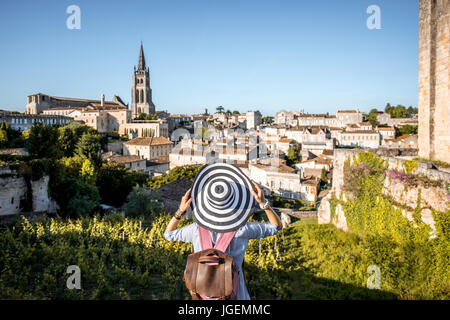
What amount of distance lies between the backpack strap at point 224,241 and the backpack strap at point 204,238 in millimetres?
82

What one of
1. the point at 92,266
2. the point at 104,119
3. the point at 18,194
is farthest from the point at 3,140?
the point at 104,119

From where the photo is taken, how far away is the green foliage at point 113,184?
2667cm

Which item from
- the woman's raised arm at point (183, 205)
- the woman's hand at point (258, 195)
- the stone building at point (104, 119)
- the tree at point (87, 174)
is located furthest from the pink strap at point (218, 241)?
the stone building at point (104, 119)

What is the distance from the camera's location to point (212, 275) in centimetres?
276

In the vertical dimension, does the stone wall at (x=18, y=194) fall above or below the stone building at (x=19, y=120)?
below

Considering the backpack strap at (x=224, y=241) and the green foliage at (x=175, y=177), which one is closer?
the backpack strap at (x=224, y=241)

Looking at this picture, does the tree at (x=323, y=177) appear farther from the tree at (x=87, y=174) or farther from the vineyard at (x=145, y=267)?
the vineyard at (x=145, y=267)

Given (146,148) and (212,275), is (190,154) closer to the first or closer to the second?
(146,148)

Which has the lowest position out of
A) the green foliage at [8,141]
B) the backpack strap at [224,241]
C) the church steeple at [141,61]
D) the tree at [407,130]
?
the backpack strap at [224,241]

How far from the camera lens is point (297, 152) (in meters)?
53.7

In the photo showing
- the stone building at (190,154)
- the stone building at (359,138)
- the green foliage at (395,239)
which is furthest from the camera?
the stone building at (359,138)

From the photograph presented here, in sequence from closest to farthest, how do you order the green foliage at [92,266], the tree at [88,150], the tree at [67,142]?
the green foliage at [92,266] → the tree at [88,150] → the tree at [67,142]

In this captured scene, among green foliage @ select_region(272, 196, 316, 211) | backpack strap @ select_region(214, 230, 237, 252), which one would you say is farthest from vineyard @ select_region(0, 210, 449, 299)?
green foliage @ select_region(272, 196, 316, 211)

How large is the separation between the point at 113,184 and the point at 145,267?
1990cm
